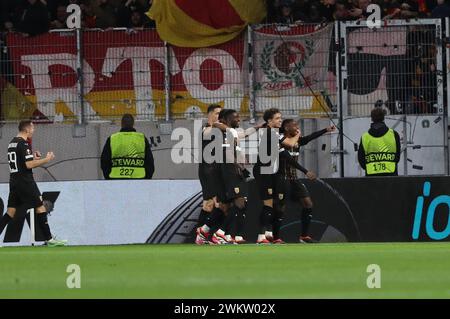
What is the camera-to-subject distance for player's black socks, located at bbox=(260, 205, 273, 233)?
66.4 ft

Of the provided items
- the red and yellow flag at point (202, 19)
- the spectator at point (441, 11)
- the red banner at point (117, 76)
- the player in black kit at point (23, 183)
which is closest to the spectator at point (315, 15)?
the red and yellow flag at point (202, 19)

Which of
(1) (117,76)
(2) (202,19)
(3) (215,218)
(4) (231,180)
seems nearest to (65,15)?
(1) (117,76)

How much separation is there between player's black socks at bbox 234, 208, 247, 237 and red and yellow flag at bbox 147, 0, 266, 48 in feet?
15.0

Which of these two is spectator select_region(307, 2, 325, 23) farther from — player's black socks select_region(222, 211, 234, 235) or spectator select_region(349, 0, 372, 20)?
player's black socks select_region(222, 211, 234, 235)

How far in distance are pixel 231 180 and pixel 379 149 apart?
248 centimetres

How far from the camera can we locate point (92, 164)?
80.6 ft

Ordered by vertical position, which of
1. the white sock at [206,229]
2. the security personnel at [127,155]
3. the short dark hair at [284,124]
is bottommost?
the white sock at [206,229]

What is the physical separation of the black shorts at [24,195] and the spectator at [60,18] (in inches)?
212

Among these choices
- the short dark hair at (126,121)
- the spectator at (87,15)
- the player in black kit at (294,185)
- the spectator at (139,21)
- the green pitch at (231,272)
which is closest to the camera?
the green pitch at (231,272)

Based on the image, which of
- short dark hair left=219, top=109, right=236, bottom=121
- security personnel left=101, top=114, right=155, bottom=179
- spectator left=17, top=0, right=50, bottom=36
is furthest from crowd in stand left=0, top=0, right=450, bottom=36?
short dark hair left=219, top=109, right=236, bottom=121

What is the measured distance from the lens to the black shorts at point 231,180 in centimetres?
2064

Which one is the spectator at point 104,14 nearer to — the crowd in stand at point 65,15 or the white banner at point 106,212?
the crowd in stand at point 65,15

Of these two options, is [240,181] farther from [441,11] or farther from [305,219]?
[441,11]

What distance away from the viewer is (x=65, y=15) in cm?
2512
